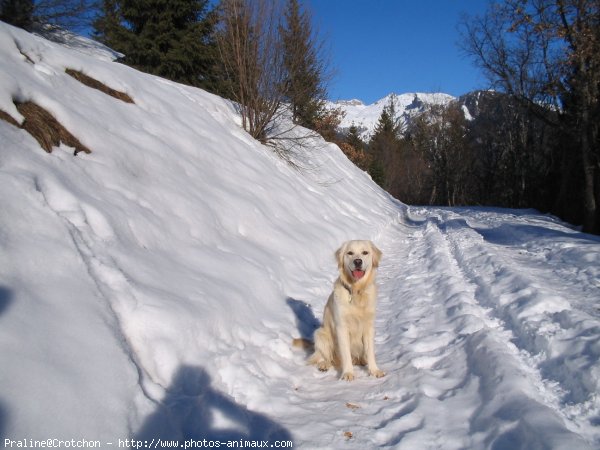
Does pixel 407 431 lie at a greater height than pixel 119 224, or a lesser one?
lesser

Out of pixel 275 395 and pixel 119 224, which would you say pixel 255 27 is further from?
pixel 275 395

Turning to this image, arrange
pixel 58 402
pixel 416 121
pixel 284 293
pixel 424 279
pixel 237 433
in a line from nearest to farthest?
pixel 58 402 → pixel 237 433 → pixel 284 293 → pixel 424 279 → pixel 416 121

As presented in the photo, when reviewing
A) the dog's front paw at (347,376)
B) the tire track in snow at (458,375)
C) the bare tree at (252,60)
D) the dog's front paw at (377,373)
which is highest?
the bare tree at (252,60)

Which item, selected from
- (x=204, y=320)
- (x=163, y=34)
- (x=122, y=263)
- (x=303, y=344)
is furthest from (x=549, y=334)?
(x=163, y=34)

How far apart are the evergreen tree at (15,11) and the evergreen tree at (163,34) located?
408 cm

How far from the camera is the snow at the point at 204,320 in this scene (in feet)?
7.43

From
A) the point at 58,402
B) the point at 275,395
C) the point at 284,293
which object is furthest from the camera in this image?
the point at 284,293

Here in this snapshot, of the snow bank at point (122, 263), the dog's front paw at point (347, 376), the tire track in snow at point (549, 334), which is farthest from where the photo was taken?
the dog's front paw at point (347, 376)

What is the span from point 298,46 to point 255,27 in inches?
54.4

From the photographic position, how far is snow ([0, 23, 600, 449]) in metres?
2.26

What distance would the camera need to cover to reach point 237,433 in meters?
2.52

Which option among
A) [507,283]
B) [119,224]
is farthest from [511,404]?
[119,224]

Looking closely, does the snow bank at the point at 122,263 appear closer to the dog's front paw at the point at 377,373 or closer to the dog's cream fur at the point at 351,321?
the dog's cream fur at the point at 351,321

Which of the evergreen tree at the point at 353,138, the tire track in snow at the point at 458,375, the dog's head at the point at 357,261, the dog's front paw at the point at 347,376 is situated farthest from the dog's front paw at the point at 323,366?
the evergreen tree at the point at 353,138
